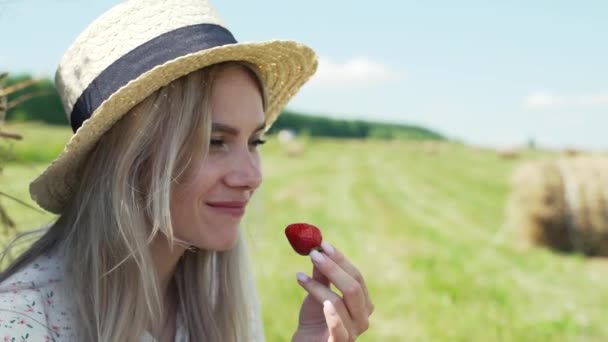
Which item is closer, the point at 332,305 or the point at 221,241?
the point at 332,305

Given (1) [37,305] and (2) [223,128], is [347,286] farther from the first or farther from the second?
(1) [37,305]

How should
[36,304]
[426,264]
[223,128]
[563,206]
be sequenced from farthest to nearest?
[563,206]
[426,264]
[223,128]
[36,304]

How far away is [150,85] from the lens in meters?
1.79

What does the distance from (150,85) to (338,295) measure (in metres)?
0.67

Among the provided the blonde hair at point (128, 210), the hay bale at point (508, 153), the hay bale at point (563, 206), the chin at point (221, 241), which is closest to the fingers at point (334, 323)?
the chin at point (221, 241)

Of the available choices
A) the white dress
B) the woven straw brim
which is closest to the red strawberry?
the woven straw brim

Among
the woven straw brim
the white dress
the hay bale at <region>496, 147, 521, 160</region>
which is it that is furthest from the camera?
the hay bale at <region>496, 147, 521, 160</region>

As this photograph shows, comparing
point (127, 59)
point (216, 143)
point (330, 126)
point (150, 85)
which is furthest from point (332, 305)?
point (330, 126)

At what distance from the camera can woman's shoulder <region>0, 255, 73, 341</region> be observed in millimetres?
1647

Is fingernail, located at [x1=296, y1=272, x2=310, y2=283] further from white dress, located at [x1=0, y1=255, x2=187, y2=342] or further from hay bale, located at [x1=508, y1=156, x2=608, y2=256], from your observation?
hay bale, located at [x1=508, y1=156, x2=608, y2=256]

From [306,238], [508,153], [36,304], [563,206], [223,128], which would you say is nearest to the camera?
[36,304]

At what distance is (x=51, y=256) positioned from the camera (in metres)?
1.91

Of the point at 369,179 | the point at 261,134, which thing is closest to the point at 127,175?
the point at 261,134

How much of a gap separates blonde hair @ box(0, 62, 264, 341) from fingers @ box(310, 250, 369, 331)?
0.38 meters
